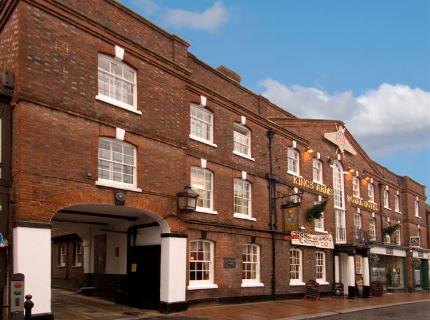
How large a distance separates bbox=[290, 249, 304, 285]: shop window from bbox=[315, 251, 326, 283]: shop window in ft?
6.51

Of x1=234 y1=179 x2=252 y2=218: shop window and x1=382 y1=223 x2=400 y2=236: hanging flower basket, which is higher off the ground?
x1=234 y1=179 x2=252 y2=218: shop window

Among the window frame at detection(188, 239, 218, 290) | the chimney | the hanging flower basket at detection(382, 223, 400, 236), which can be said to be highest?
the chimney

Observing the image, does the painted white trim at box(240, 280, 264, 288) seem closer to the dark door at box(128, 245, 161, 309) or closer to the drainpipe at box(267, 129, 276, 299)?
the drainpipe at box(267, 129, 276, 299)

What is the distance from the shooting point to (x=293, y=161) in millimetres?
27406

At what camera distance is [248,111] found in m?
23.6

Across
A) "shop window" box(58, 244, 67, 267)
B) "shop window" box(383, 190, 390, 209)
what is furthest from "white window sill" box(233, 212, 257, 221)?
"shop window" box(383, 190, 390, 209)

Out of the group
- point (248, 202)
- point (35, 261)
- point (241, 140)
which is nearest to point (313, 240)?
point (248, 202)

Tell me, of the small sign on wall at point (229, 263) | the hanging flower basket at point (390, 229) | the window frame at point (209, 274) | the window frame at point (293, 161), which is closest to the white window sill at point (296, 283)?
the small sign on wall at point (229, 263)

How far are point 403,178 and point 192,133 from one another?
27907 millimetres

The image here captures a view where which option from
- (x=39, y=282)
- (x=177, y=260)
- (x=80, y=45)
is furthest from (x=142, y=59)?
(x=39, y=282)

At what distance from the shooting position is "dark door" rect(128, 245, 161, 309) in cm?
1827

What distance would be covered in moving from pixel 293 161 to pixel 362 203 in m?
9.93

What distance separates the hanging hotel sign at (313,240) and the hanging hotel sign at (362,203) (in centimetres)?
502

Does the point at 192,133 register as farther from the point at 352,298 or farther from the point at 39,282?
the point at 352,298
